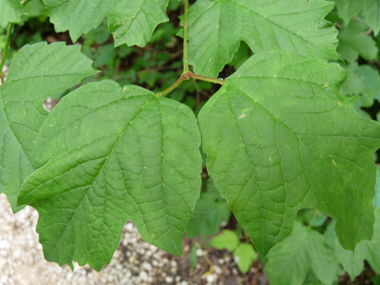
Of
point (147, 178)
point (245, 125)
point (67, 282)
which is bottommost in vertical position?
point (67, 282)

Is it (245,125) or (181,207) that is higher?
(245,125)

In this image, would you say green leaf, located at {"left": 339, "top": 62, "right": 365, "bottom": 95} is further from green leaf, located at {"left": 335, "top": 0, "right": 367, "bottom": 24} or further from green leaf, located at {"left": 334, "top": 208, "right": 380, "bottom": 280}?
green leaf, located at {"left": 334, "top": 208, "right": 380, "bottom": 280}

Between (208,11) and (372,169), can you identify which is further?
(208,11)

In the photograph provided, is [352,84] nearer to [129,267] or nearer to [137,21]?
[137,21]

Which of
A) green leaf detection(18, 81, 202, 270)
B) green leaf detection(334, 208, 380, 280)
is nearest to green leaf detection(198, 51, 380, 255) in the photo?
green leaf detection(18, 81, 202, 270)

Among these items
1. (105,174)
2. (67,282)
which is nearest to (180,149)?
(105,174)

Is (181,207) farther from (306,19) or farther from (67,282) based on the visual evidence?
(67,282)

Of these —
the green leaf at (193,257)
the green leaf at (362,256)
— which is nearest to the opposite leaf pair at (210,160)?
the green leaf at (362,256)
